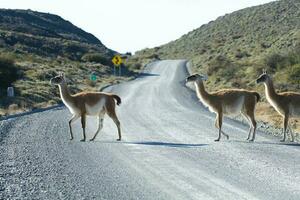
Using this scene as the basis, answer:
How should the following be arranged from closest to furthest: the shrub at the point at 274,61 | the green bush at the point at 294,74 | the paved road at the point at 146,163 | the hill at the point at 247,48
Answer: the paved road at the point at 146,163
the green bush at the point at 294,74
the hill at the point at 247,48
the shrub at the point at 274,61

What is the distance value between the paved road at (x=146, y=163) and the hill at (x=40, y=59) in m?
8.24

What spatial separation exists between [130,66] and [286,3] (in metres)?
47.3

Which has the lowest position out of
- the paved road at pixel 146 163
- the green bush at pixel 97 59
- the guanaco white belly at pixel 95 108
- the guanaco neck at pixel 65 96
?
the paved road at pixel 146 163

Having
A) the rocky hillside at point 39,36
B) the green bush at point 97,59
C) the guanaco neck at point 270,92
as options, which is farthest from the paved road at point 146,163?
the rocky hillside at point 39,36

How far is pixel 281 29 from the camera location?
3460 inches

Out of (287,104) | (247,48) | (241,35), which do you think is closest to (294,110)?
(287,104)

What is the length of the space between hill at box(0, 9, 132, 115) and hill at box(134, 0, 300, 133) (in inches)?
418

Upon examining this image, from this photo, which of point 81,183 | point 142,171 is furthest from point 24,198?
point 142,171

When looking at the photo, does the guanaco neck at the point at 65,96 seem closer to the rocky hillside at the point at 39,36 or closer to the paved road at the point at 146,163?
the paved road at the point at 146,163

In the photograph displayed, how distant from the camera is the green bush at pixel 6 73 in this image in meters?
32.0

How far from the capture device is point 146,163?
36.6ft

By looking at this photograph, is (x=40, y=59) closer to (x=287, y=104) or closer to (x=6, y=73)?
(x=6, y=73)

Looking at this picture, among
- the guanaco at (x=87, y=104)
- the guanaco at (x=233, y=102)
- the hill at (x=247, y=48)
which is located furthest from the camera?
the hill at (x=247, y=48)

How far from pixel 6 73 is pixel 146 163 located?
2396 cm
